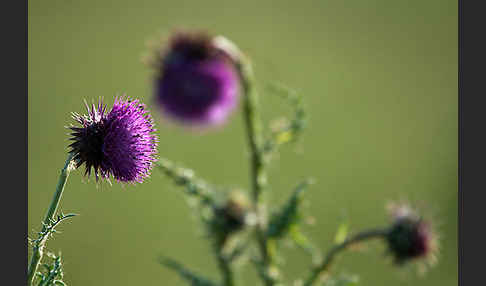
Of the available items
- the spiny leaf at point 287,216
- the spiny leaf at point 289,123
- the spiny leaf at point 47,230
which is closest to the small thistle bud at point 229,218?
the spiny leaf at point 287,216

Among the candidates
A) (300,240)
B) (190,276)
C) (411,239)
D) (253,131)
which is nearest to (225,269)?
(190,276)

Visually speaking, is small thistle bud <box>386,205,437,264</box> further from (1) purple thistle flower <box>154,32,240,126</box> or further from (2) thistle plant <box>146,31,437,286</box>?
(1) purple thistle flower <box>154,32,240,126</box>

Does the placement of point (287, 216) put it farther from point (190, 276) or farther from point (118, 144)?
point (118, 144)

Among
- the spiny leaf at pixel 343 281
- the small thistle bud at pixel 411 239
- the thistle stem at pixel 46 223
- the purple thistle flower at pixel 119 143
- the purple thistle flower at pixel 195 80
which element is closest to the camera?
the thistle stem at pixel 46 223

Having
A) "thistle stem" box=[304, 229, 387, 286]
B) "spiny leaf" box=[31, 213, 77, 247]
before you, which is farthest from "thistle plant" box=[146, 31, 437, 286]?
"spiny leaf" box=[31, 213, 77, 247]

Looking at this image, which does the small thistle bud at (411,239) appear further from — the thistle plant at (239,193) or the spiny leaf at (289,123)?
the spiny leaf at (289,123)
